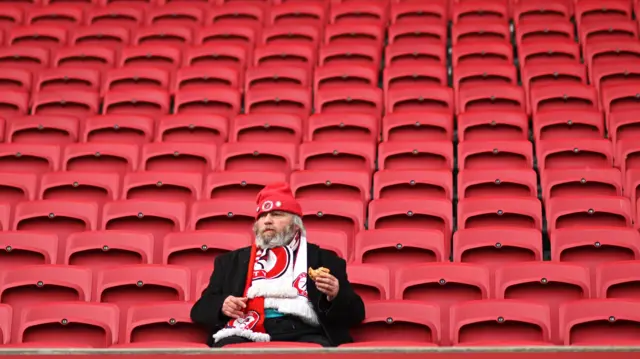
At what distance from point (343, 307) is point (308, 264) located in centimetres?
A: 22

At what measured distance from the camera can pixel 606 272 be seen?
9.68ft

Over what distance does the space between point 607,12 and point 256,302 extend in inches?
134

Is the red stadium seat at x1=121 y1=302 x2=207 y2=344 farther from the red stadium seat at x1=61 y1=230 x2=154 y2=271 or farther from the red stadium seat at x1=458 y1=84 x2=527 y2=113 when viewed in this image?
the red stadium seat at x1=458 y1=84 x2=527 y2=113

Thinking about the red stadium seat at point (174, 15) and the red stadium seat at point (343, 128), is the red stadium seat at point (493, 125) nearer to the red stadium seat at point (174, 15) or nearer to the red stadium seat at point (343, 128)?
the red stadium seat at point (343, 128)

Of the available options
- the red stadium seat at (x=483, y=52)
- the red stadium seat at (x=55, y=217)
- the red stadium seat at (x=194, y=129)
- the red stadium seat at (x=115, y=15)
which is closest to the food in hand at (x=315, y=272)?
the red stadium seat at (x=55, y=217)

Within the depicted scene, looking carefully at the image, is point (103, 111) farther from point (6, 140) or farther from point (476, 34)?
point (476, 34)

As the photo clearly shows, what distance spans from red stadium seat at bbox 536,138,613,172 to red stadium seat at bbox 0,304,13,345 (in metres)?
2.15

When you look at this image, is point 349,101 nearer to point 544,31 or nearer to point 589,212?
point 544,31

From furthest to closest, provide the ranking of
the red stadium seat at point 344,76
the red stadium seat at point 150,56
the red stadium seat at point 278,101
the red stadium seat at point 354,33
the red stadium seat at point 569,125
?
the red stadium seat at point 354,33
the red stadium seat at point 150,56
the red stadium seat at point 344,76
the red stadium seat at point 278,101
the red stadium seat at point 569,125

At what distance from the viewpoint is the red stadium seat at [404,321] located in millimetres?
Result: 2715

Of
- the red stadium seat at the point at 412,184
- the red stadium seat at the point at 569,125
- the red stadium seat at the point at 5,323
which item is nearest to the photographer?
the red stadium seat at the point at 5,323

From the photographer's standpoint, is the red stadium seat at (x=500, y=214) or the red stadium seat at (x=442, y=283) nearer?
the red stadium seat at (x=442, y=283)

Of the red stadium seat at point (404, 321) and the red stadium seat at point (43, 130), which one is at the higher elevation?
the red stadium seat at point (43, 130)

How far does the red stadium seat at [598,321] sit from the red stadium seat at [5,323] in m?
1.57
